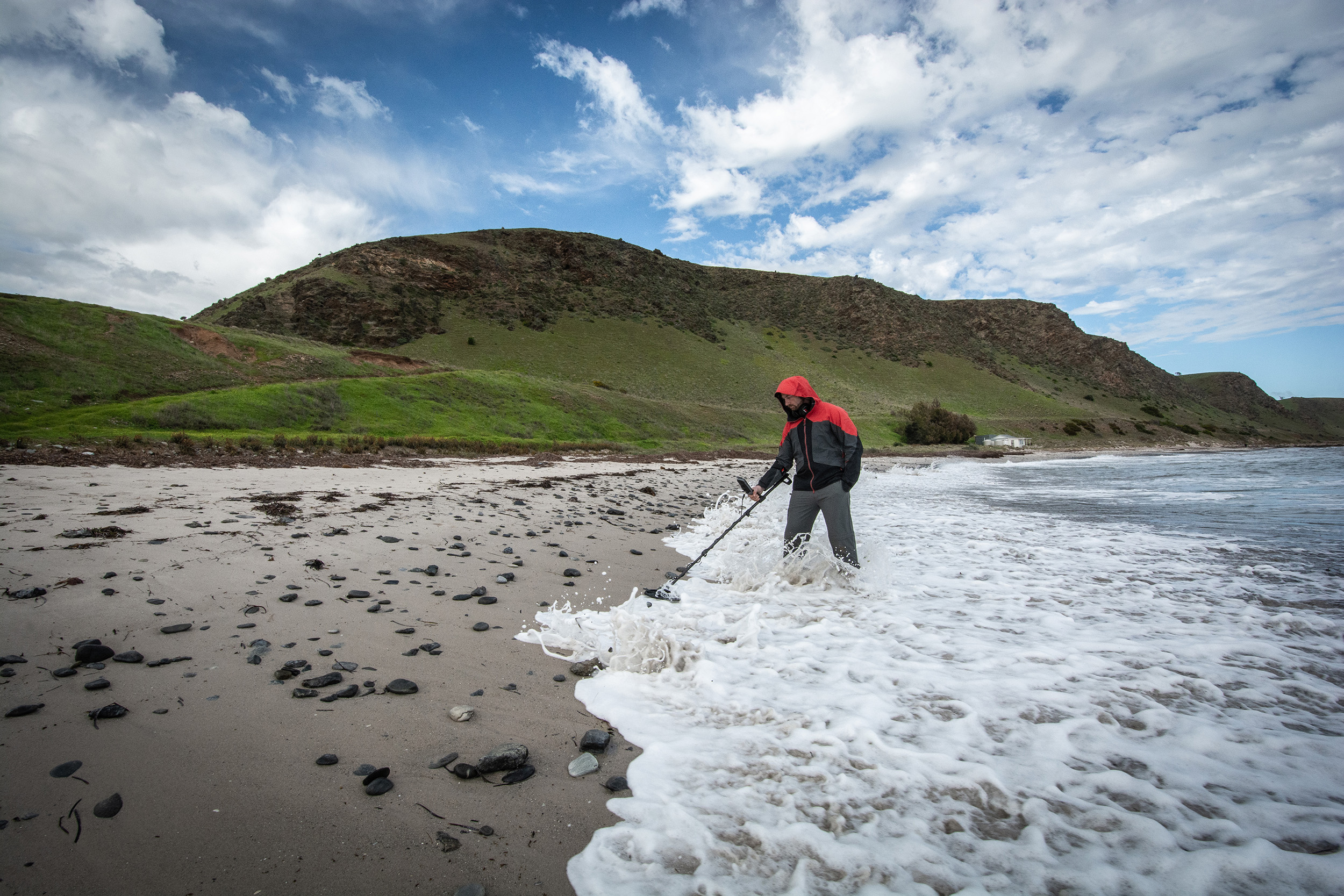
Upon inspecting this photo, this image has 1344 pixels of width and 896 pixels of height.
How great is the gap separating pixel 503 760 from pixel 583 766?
0.46 m

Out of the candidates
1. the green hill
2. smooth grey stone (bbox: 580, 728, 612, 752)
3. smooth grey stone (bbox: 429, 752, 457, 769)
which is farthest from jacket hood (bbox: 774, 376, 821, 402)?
the green hill

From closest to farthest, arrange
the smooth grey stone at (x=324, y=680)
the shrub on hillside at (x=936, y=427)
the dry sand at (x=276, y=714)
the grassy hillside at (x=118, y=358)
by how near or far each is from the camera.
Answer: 1. the dry sand at (x=276, y=714)
2. the smooth grey stone at (x=324, y=680)
3. the grassy hillside at (x=118, y=358)
4. the shrub on hillside at (x=936, y=427)

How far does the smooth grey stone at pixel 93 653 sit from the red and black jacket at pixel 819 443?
6.10 meters

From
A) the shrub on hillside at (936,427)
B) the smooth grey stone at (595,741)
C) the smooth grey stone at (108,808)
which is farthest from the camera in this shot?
the shrub on hillside at (936,427)

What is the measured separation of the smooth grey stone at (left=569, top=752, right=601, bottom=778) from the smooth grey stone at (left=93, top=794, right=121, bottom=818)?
2.02 metres

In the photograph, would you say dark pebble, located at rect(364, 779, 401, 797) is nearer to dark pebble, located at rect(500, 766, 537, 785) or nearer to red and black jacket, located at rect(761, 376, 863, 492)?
dark pebble, located at rect(500, 766, 537, 785)

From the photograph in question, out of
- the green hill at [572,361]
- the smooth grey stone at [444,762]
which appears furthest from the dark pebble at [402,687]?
the green hill at [572,361]

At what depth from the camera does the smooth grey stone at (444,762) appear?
2.88 meters

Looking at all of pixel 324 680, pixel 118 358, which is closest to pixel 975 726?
pixel 324 680

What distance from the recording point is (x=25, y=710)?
3.00 metres

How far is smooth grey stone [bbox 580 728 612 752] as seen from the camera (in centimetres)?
322

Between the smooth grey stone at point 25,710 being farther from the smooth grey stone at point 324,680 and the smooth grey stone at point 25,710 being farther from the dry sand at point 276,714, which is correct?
the smooth grey stone at point 324,680

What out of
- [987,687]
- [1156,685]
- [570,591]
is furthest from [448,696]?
[1156,685]

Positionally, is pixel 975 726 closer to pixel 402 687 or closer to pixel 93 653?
pixel 402 687
